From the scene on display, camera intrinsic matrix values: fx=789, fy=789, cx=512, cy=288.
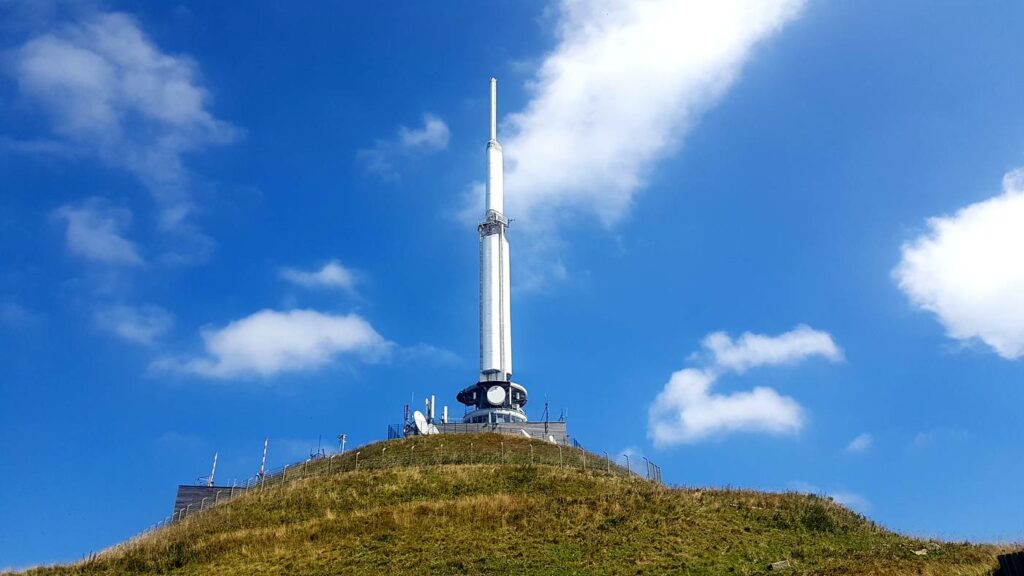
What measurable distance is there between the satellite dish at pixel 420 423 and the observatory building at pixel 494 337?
8222 millimetres

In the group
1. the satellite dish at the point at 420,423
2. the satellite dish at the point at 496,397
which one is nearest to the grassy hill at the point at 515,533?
the satellite dish at the point at 420,423

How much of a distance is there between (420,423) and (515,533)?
42.3 meters

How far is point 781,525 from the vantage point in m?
42.7

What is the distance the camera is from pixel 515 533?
1586 inches

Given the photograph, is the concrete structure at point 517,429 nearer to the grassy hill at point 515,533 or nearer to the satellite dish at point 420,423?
the satellite dish at point 420,423

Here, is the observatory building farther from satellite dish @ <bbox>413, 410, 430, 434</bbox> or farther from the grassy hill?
the grassy hill

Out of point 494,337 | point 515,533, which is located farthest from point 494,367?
point 515,533

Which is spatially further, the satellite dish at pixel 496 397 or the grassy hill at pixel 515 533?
the satellite dish at pixel 496 397

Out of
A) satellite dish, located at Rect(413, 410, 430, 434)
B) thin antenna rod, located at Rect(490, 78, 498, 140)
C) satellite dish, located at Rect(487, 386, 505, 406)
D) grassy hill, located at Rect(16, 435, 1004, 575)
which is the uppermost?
thin antenna rod, located at Rect(490, 78, 498, 140)

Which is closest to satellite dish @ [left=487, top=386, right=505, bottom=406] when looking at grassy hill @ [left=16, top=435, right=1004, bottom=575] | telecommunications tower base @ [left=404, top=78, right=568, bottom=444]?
telecommunications tower base @ [left=404, top=78, right=568, bottom=444]

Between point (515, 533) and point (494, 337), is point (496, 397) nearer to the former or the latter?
point (494, 337)

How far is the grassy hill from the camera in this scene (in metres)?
35.3

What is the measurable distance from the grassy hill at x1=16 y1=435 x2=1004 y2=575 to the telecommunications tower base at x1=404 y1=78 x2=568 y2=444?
91.9 ft

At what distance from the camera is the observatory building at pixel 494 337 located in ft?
292
